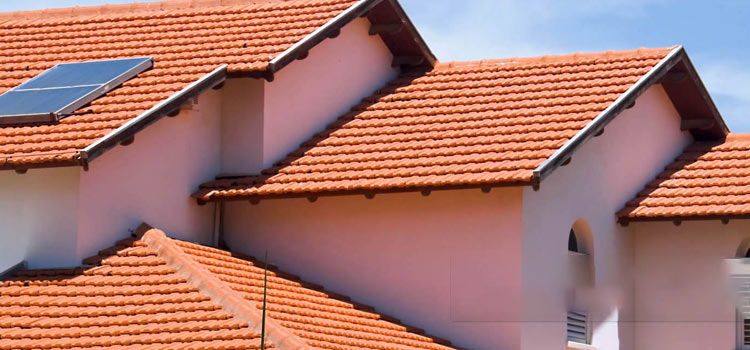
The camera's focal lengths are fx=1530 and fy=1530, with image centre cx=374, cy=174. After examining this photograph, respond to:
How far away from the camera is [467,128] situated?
871 inches

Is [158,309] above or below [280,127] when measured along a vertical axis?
below

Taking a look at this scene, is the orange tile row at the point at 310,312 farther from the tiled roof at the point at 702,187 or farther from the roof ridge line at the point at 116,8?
the roof ridge line at the point at 116,8

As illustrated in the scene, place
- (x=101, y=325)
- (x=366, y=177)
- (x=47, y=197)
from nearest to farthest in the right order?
(x=101, y=325), (x=47, y=197), (x=366, y=177)

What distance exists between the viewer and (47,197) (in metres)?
19.7

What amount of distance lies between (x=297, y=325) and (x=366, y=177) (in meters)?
3.53

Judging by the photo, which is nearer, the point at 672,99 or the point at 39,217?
the point at 39,217

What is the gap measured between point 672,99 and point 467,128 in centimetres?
425

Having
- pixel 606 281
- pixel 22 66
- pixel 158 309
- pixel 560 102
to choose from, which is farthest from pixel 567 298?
pixel 22 66

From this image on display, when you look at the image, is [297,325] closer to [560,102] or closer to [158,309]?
[158,309]

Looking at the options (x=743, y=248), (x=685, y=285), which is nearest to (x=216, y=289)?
(x=685, y=285)

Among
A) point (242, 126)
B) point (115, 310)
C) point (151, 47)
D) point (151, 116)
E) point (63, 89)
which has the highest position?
point (151, 47)

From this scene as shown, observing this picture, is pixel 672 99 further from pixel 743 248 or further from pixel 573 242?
pixel 573 242

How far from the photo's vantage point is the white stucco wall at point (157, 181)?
19656 millimetres

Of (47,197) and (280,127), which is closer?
(47,197)
